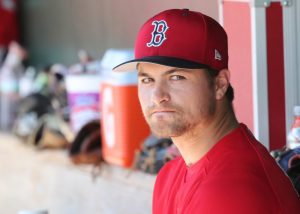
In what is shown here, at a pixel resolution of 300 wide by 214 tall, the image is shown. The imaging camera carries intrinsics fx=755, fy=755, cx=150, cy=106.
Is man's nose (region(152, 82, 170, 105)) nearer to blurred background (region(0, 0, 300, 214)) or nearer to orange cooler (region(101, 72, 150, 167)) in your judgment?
blurred background (region(0, 0, 300, 214))

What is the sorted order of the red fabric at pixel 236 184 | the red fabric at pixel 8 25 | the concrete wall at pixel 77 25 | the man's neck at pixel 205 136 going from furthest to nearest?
the red fabric at pixel 8 25
the concrete wall at pixel 77 25
the man's neck at pixel 205 136
the red fabric at pixel 236 184

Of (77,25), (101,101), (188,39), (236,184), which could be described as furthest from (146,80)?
(77,25)

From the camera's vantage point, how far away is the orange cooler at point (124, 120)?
13.5 ft

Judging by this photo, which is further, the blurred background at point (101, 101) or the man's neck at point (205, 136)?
the blurred background at point (101, 101)

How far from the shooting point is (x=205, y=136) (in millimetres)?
2174

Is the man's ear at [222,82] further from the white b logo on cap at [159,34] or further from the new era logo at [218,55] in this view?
the white b logo on cap at [159,34]

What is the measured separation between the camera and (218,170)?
203 centimetres

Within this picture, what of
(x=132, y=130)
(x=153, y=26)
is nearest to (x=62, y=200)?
(x=132, y=130)

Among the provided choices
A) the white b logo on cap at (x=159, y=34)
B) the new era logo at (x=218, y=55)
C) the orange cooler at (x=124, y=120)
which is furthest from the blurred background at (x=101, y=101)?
the white b logo on cap at (x=159, y=34)

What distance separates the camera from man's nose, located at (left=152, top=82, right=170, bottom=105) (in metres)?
2.18

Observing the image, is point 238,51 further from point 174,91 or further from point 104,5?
point 104,5

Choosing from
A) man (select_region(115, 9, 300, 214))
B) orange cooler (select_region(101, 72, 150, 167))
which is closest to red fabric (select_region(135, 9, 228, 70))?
man (select_region(115, 9, 300, 214))

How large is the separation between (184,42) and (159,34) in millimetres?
82

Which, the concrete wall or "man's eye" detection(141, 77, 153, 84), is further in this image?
the concrete wall
